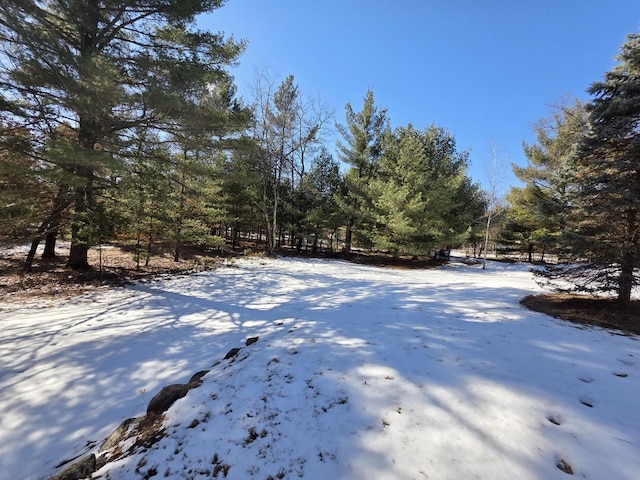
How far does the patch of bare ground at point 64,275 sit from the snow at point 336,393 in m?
1.29

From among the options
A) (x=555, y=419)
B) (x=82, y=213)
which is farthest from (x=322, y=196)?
(x=555, y=419)

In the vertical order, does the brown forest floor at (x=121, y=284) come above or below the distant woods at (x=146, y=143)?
below

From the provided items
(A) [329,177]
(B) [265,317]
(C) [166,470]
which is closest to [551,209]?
(B) [265,317]

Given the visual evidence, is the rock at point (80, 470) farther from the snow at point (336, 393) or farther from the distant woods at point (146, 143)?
the distant woods at point (146, 143)

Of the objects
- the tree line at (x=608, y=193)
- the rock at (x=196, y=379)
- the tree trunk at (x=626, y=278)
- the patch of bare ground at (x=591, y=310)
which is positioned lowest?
the rock at (x=196, y=379)

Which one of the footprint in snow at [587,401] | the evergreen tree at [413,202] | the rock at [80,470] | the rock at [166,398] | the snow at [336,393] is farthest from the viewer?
the evergreen tree at [413,202]

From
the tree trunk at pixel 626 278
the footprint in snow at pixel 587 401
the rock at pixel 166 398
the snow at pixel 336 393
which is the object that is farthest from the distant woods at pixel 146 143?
the rock at pixel 166 398

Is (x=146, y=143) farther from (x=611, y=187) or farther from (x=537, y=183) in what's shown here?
(x=537, y=183)

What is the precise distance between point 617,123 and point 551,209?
1895mm

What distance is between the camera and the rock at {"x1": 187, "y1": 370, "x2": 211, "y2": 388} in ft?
10.9

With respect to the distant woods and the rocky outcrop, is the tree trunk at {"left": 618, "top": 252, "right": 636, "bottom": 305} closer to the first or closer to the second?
the distant woods

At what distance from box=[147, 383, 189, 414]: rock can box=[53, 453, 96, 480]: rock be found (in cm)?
61

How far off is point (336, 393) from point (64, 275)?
9798 mm

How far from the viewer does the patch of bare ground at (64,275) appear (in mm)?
7055
